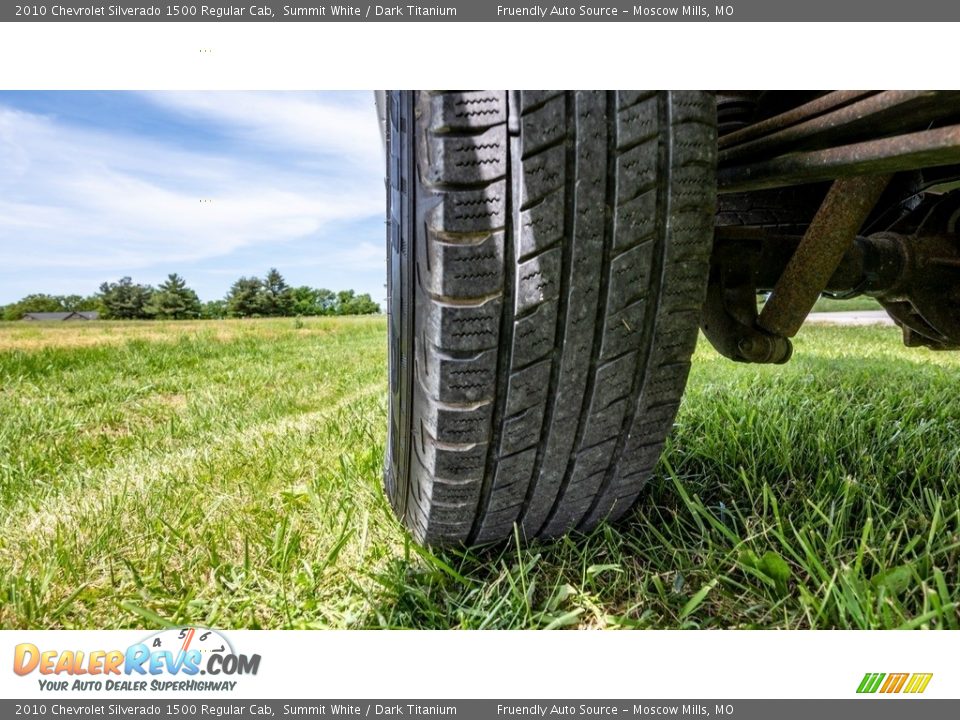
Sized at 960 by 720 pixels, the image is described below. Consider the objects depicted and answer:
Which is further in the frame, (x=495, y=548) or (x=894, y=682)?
(x=495, y=548)

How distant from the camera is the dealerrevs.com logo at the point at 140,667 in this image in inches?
33.6

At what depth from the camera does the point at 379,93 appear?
0.99 meters

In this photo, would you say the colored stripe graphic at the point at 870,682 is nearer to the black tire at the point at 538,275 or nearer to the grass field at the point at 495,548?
the grass field at the point at 495,548

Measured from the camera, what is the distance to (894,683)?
2.69 feet

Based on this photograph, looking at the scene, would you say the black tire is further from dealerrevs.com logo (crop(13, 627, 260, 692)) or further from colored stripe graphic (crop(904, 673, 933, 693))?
colored stripe graphic (crop(904, 673, 933, 693))

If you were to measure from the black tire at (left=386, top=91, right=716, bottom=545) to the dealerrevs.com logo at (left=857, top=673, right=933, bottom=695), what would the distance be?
1.43 feet

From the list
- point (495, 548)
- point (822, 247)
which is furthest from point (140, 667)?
point (822, 247)

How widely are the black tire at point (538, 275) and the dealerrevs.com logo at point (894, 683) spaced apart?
437mm

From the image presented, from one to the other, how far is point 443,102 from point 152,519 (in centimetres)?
106

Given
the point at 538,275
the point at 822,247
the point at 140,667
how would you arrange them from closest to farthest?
the point at 538,275
the point at 140,667
the point at 822,247

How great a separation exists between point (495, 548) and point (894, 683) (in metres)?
0.63

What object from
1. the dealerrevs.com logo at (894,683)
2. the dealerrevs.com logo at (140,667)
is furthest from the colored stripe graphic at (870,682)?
the dealerrevs.com logo at (140,667)

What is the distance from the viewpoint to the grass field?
955 mm

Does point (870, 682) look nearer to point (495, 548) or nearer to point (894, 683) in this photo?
point (894, 683)
